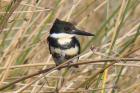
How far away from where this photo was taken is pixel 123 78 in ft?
8.55

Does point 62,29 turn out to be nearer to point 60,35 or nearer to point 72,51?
point 60,35

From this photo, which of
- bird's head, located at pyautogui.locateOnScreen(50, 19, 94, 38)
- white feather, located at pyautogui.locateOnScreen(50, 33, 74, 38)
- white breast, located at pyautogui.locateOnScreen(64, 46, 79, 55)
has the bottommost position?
white breast, located at pyautogui.locateOnScreen(64, 46, 79, 55)

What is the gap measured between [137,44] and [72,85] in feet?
1.48

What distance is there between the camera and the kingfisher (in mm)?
2129

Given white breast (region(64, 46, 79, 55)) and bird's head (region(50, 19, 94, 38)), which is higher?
bird's head (region(50, 19, 94, 38))

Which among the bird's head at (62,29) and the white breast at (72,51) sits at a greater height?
the bird's head at (62,29)

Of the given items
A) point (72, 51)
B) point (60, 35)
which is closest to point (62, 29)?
point (60, 35)

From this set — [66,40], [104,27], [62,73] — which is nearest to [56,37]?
[66,40]

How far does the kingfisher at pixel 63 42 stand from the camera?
2129 mm

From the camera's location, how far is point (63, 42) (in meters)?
2.13

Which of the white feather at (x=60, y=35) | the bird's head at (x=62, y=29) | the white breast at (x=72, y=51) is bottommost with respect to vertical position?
the white breast at (x=72, y=51)

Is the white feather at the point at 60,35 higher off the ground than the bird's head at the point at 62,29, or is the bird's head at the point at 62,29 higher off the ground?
the bird's head at the point at 62,29

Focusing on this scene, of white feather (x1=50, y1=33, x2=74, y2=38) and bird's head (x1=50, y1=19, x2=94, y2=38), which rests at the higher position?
bird's head (x1=50, y1=19, x2=94, y2=38)

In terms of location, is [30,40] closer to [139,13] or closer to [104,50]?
[104,50]
